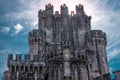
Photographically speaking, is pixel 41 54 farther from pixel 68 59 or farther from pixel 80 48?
pixel 68 59

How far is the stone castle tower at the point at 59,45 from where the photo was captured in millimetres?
54159

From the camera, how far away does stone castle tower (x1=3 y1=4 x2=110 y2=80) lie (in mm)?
54159

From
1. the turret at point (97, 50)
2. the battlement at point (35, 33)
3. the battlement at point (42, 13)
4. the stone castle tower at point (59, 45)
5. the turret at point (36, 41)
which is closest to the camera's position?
the stone castle tower at point (59, 45)

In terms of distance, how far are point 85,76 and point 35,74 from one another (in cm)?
1691

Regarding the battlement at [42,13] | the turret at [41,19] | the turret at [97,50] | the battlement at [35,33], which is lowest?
the turret at [97,50]

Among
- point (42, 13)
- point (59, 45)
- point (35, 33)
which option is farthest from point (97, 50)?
point (42, 13)

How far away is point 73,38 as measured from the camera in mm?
68562

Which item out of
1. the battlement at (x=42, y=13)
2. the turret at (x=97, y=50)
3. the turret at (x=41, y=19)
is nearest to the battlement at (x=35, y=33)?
the turret at (x=41, y=19)

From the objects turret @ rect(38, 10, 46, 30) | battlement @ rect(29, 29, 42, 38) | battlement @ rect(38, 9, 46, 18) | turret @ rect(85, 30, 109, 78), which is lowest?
turret @ rect(85, 30, 109, 78)

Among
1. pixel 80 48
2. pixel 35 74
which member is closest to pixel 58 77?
pixel 35 74

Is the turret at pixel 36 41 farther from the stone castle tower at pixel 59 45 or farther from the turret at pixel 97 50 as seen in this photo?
the turret at pixel 97 50

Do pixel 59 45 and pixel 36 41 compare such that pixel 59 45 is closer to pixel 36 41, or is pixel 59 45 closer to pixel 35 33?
pixel 36 41

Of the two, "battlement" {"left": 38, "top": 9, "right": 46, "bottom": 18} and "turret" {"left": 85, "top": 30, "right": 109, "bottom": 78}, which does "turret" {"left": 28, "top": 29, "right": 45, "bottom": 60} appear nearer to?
"battlement" {"left": 38, "top": 9, "right": 46, "bottom": 18}

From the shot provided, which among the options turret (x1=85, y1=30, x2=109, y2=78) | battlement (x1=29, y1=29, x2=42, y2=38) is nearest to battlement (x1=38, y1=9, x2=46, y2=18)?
battlement (x1=29, y1=29, x2=42, y2=38)
